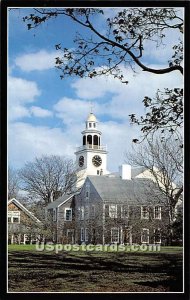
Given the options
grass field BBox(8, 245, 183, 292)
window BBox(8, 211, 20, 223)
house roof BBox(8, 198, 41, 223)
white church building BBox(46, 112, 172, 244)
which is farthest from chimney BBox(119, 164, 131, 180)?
window BBox(8, 211, 20, 223)

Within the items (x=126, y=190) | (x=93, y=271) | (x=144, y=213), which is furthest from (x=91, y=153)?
(x=93, y=271)

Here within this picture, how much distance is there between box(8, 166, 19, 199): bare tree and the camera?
4.98m

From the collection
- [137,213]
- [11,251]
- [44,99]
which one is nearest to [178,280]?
[137,213]

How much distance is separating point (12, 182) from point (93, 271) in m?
0.95

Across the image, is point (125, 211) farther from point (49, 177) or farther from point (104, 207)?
point (49, 177)

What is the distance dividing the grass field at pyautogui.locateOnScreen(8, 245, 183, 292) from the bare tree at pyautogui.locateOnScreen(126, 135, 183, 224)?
38 cm

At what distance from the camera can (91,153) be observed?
5.16m

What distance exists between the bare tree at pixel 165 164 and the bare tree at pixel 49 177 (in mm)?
502

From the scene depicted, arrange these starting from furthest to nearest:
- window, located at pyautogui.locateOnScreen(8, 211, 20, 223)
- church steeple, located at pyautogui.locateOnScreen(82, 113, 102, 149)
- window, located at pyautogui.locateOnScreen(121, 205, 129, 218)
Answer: window, located at pyautogui.locateOnScreen(121, 205, 129, 218)
church steeple, located at pyautogui.locateOnScreen(82, 113, 102, 149)
window, located at pyautogui.locateOnScreen(8, 211, 20, 223)

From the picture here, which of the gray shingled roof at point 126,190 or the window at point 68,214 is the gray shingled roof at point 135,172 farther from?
the window at point 68,214

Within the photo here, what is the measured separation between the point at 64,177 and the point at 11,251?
2.45 ft

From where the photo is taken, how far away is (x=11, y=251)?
499 centimetres

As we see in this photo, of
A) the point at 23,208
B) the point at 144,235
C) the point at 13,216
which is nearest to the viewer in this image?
the point at 13,216

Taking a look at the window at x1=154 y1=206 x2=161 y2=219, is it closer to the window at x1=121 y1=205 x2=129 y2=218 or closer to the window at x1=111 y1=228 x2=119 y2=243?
the window at x1=121 y1=205 x2=129 y2=218
